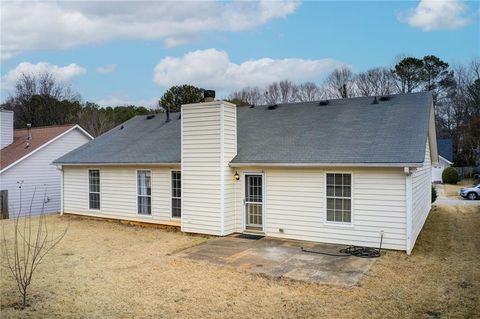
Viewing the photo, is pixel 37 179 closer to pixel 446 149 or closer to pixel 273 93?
pixel 273 93

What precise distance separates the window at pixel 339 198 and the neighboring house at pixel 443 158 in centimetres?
3179

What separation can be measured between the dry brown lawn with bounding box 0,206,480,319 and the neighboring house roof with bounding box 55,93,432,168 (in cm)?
267

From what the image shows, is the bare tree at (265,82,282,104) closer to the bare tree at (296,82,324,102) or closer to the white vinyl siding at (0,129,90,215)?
the bare tree at (296,82,324,102)

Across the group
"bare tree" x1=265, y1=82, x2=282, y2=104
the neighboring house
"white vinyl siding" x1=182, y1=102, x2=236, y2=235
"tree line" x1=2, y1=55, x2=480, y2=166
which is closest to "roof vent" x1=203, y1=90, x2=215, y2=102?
"white vinyl siding" x1=182, y1=102, x2=236, y2=235

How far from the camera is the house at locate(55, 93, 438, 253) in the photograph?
9.77 m

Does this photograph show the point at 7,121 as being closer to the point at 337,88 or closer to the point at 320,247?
the point at 320,247

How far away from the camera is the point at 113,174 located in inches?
582

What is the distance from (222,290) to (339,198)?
4.63 metres

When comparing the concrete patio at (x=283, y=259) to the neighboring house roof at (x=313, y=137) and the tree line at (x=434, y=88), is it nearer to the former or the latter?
the neighboring house roof at (x=313, y=137)

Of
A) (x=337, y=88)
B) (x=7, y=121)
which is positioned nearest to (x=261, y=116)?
(x=7, y=121)

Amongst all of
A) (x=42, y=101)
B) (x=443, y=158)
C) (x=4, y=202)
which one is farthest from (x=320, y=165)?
(x=42, y=101)

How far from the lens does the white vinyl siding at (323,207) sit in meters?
9.53

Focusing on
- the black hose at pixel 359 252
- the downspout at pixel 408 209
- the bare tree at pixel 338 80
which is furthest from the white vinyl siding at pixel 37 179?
the bare tree at pixel 338 80

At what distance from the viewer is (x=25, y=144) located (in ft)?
71.3
